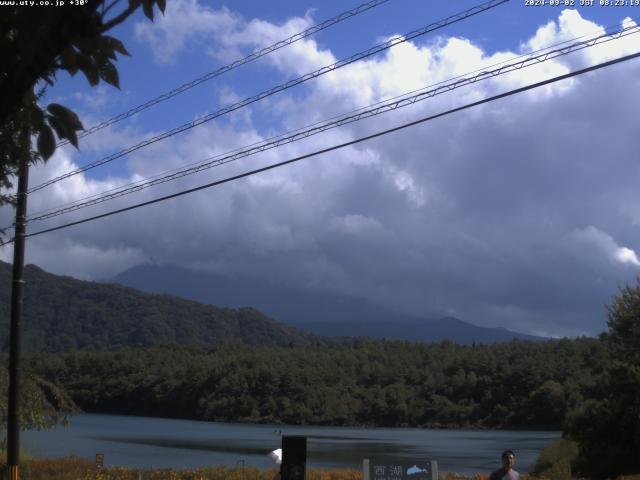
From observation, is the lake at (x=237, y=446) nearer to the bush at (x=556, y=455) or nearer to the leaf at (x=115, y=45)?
the bush at (x=556, y=455)

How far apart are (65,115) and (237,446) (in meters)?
58.4

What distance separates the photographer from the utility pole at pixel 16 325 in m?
16.9

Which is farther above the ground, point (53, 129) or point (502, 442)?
point (53, 129)

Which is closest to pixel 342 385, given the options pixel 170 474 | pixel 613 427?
pixel 613 427

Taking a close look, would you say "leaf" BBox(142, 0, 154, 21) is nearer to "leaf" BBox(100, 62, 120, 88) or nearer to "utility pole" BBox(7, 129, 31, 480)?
"leaf" BBox(100, 62, 120, 88)

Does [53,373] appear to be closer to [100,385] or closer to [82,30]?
[100,385]

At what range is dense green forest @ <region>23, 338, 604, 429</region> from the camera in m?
92.7

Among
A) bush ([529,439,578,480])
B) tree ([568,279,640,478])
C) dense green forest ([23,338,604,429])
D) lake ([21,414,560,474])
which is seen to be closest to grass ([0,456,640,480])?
tree ([568,279,640,478])

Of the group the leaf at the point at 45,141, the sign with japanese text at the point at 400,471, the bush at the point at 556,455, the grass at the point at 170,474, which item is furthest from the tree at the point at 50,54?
the bush at the point at 556,455

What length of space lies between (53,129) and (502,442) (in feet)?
245

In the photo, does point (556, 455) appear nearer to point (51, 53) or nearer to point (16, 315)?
point (16, 315)

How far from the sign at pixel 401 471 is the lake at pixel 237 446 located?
25.7 metres

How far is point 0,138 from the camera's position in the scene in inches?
189

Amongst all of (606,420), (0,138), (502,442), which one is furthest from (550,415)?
(0,138)
